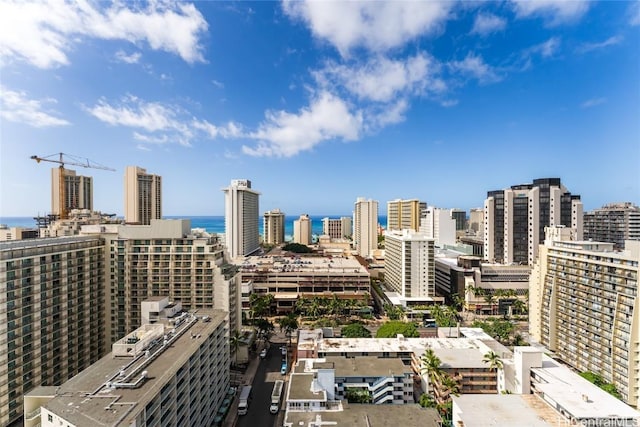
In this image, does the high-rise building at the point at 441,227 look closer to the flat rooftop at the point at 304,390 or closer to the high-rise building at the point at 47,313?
the flat rooftop at the point at 304,390

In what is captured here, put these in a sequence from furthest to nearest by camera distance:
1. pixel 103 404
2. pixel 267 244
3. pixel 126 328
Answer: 1. pixel 267 244
2. pixel 126 328
3. pixel 103 404

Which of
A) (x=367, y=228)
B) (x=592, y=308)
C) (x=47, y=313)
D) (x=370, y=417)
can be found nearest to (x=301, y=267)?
(x=47, y=313)

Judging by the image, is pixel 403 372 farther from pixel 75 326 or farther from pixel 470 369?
pixel 75 326

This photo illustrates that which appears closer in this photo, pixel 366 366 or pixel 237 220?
pixel 366 366

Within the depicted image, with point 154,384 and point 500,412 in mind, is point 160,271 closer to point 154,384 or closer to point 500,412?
point 154,384

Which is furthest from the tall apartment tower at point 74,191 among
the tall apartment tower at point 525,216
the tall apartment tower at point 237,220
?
the tall apartment tower at point 525,216

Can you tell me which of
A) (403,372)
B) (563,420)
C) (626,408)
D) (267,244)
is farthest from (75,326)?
(267,244)

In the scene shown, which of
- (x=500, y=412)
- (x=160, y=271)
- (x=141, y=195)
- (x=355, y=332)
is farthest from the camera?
(x=141, y=195)
